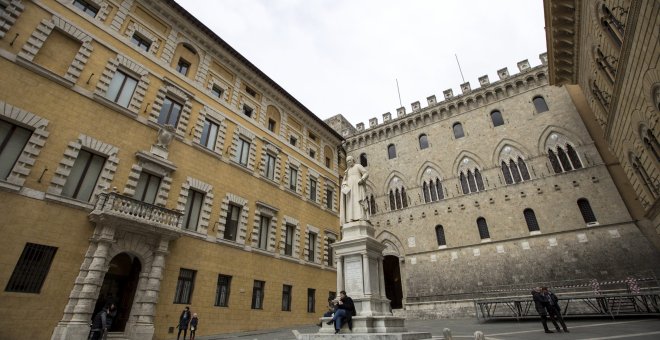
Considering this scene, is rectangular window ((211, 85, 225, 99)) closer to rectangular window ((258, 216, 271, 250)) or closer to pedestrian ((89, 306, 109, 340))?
rectangular window ((258, 216, 271, 250))

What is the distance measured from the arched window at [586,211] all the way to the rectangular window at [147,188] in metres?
24.4

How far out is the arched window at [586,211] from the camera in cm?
1864

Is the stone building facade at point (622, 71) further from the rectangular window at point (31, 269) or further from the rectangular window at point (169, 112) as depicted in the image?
the rectangular window at point (31, 269)

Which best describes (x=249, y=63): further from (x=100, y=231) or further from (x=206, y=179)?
(x=100, y=231)

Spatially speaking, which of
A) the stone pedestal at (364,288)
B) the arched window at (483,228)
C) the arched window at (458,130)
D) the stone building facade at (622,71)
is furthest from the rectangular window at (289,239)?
the stone building facade at (622,71)

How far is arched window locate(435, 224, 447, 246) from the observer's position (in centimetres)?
2284

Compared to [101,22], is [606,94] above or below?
below

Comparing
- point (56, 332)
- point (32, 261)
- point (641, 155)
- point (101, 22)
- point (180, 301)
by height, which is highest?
point (101, 22)

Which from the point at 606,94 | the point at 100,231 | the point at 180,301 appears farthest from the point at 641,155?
the point at 100,231

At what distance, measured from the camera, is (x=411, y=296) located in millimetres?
22609

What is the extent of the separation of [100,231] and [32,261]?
190 cm

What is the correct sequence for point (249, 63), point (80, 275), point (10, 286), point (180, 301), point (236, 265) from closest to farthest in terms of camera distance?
point (10, 286)
point (80, 275)
point (180, 301)
point (236, 265)
point (249, 63)

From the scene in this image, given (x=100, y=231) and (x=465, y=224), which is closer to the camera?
(x=100, y=231)

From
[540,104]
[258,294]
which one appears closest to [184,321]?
[258,294]
